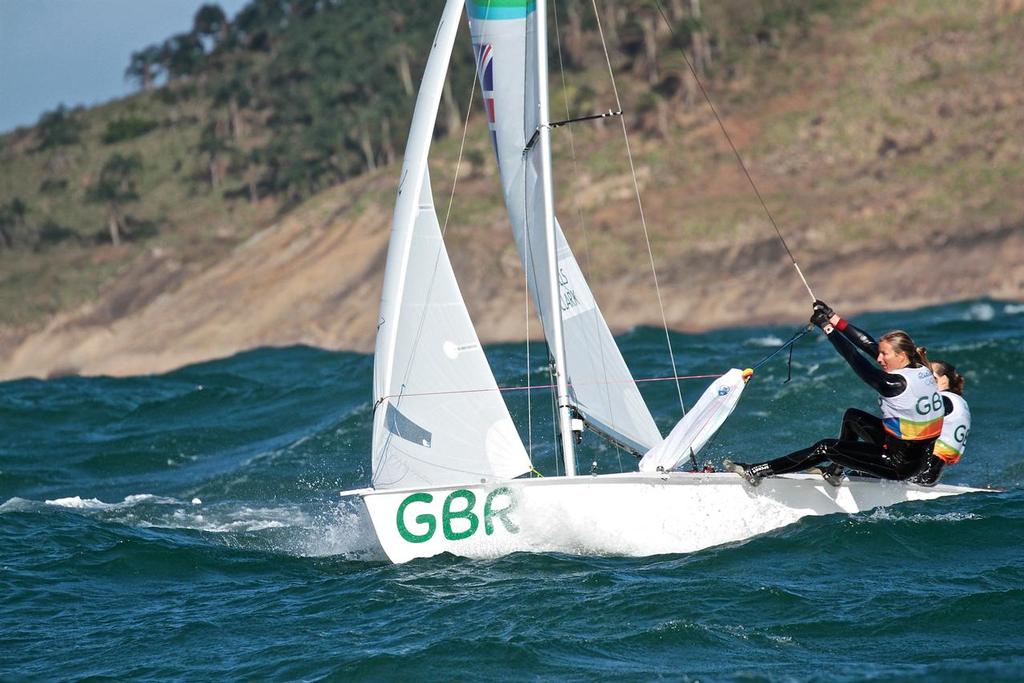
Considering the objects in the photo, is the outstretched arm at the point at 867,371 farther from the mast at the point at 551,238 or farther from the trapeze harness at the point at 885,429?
the mast at the point at 551,238

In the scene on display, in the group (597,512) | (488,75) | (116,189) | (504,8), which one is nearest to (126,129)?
(116,189)

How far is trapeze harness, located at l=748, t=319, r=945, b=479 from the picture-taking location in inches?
379

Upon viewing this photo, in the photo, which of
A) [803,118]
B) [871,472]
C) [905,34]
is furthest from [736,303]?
[871,472]

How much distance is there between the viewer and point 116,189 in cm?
5416

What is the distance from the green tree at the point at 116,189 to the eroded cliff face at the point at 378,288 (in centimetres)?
1013

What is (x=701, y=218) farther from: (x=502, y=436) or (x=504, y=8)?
(x=502, y=436)

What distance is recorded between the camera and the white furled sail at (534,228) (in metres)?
10.3

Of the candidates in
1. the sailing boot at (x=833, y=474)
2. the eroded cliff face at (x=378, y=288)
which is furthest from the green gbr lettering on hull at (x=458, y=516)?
the eroded cliff face at (x=378, y=288)

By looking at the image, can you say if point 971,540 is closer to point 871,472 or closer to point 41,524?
point 871,472

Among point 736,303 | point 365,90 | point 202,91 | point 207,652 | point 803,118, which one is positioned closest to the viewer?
point 207,652

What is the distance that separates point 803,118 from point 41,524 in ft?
106

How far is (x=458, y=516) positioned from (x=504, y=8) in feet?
13.4

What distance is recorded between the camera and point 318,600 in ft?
32.0

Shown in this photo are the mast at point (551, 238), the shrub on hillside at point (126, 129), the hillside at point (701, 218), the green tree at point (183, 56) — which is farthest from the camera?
the green tree at point (183, 56)
